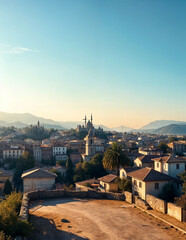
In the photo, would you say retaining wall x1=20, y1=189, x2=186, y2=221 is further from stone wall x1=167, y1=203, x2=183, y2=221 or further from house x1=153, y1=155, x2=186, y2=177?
house x1=153, y1=155, x2=186, y2=177

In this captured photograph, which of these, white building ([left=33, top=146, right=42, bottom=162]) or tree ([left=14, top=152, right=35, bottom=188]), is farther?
white building ([left=33, top=146, right=42, bottom=162])

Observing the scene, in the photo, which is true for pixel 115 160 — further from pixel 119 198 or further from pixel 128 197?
pixel 128 197

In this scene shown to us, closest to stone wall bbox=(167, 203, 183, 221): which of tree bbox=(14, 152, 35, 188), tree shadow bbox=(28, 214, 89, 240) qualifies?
tree shadow bbox=(28, 214, 89, 240)

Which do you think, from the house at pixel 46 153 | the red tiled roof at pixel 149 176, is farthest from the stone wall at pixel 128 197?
the house at pixel 46 153

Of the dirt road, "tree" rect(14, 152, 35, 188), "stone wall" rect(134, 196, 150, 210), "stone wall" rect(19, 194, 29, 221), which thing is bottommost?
"tree" rect(14, 152, 35, 188)

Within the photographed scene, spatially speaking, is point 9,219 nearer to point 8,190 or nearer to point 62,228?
point 62,228

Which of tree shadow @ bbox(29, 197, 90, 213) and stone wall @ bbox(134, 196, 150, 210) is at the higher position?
stone wall @ bbox(134, 196, 150, 210)

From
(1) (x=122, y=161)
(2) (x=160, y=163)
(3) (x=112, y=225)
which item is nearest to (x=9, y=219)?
(3) (x=112, y=225)

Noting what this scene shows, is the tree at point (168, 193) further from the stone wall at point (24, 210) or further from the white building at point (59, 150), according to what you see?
the white building at point (59, 150)
